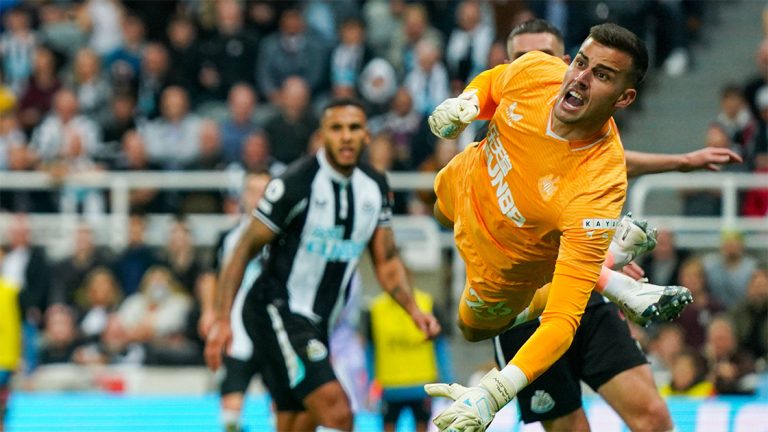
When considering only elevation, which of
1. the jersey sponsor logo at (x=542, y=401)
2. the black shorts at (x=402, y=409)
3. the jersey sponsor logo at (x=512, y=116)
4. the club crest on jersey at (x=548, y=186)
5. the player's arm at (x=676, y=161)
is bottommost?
the black shorts at (x=402, y=409)

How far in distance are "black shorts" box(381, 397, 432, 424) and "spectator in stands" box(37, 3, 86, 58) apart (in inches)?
307

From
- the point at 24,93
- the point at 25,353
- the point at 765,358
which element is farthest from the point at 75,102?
the point at 765,358

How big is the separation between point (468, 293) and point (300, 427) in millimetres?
2328

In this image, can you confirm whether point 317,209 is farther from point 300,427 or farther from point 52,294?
point 52,294

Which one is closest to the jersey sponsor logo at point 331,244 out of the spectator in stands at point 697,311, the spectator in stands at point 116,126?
the spectator in stands at point 697,311

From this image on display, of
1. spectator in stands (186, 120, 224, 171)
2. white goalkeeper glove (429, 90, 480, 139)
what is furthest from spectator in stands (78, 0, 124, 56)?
white goalkeeper glove (429, 90, 480, 139)

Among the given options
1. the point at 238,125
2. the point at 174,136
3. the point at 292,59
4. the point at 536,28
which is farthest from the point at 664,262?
the point at 536,28

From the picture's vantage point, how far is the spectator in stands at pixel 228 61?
16.3 metres

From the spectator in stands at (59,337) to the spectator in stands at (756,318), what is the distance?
6258 millimetres

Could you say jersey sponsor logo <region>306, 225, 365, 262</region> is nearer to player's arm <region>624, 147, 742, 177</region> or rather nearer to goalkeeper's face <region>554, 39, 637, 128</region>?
player's arm <region>624, 147, 742, 177</region>

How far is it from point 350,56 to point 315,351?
25.2ft

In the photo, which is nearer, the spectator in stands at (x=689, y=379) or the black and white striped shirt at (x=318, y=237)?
the black and white striped shirt at (x=318, y=237)

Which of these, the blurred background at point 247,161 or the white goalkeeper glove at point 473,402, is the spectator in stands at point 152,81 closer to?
the blurred background at point 247,161

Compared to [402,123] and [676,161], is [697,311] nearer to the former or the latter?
[402,123]
